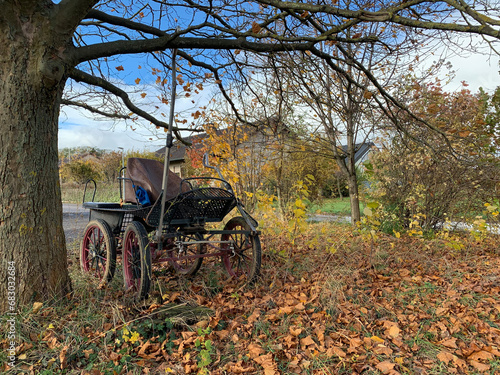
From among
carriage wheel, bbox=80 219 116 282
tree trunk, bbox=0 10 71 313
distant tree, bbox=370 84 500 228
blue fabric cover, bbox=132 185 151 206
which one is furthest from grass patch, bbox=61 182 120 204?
tree trunk, bbox=0 10 71 313

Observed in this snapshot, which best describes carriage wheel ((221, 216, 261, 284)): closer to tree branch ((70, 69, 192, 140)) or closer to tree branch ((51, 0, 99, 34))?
tree branch ((70, 69, 192, 140))

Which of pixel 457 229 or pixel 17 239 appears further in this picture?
pixel 457 229

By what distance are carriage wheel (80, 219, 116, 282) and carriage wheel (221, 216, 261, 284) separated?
132cm

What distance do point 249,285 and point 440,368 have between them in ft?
6.24

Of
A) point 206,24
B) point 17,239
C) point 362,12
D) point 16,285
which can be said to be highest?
point 206,24

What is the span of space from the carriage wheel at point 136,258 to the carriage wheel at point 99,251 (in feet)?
0.85

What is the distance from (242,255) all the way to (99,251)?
6.15ft

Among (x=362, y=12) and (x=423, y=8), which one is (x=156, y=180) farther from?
(x=423, y=8)

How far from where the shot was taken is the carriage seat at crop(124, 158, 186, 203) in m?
4.02

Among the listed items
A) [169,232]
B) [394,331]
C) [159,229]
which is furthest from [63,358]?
[394,331]

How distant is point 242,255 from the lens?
4059 millimetres

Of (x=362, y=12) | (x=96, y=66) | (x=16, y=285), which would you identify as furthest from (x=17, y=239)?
(x=362, y=12)

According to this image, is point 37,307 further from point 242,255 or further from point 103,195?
point 103,195

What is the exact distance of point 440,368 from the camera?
2475 mm
